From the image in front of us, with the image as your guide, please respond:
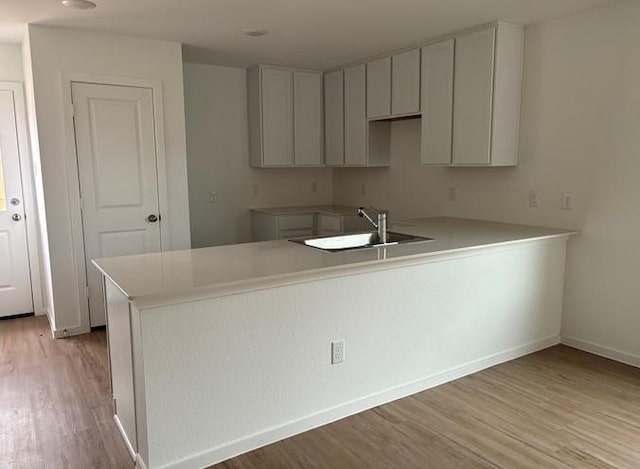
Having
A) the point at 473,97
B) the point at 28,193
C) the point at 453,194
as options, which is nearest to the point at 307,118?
the point at 453,194

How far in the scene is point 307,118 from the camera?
5391 millimetres

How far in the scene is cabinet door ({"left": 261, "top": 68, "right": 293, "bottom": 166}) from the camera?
16.7 feet

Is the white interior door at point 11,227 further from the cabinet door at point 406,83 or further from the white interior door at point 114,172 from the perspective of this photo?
the cabinet door at point 406,83

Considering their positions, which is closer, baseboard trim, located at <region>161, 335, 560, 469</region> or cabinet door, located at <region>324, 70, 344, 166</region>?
baseboard trim, located at <region>161, 335, 560, 469</region>

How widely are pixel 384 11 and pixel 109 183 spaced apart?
248cm

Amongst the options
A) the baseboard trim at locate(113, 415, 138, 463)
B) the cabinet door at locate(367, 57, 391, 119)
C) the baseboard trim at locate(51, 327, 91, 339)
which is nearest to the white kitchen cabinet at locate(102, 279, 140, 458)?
the baseboard trim at locate(113, 415, 138, 463)

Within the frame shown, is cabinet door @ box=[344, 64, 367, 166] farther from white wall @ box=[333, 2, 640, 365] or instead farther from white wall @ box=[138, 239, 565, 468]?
white wall @ box=[138, 239, 565, 468]

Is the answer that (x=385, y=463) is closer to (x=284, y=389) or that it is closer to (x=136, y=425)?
(x=284, y=389)

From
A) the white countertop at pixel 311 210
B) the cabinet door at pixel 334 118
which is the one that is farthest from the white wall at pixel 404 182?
the cabinet door at pixel 334 118

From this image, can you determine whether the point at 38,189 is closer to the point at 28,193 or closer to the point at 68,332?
the point at 28,193

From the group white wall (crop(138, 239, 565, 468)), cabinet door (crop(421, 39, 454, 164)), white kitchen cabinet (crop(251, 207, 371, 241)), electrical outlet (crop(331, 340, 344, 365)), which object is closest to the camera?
white wall (crop(138, 239, 565, 468))

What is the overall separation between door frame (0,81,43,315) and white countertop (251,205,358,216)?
6.87 ft

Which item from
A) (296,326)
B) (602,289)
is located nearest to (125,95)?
(296,326)

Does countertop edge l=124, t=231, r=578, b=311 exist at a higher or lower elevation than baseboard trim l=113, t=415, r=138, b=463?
higher
